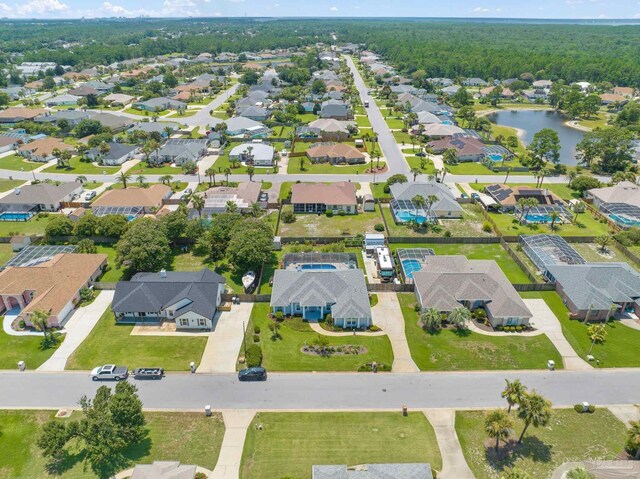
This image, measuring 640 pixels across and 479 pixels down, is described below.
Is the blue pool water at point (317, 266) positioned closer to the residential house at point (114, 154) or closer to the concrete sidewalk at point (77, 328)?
the concrete sidewalk at point (77, 328)

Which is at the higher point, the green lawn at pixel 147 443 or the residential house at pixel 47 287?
the residential house at pixel 47 287

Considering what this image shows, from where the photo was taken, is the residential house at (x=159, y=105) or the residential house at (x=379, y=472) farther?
the residential house at (x=159, y=105)

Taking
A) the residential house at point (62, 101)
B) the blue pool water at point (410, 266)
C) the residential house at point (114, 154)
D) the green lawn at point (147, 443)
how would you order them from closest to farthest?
the green lawn at point (147, 443) < the blue pool water at point (410, 266) < the residential house at point (114, 154) < the residential house at point (62, 101)

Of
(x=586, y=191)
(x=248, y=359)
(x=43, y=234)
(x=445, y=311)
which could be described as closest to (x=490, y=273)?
(x=445, y=311)

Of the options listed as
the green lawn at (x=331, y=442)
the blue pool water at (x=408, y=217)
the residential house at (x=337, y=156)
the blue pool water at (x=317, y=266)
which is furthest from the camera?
the residential house at (x=337, y=156)

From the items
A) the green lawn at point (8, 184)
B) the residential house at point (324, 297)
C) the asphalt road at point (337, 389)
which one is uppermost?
the residential house at point (324, 297)

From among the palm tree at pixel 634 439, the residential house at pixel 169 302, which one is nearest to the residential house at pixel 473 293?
the palm tree at pixel 634 439

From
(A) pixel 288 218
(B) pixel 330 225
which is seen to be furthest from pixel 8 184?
(B) pixel 330 225
